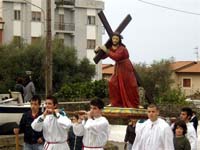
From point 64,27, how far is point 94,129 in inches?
1993

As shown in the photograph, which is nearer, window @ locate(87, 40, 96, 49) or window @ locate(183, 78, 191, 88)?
window @ locate(87, 40, 96, 49)

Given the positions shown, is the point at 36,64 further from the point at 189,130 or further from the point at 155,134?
the point at 155,134

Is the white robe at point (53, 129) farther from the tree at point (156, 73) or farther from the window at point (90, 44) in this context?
the window at point (90, 44)

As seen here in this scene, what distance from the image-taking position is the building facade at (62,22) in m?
56.2

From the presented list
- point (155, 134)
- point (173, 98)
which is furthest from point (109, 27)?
point (173, 98)

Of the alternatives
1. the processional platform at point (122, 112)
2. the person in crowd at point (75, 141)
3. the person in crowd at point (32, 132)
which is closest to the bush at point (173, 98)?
the processional platform at point (122, 112)

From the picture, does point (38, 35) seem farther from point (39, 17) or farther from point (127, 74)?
point (127, 74)

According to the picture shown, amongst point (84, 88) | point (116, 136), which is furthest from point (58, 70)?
point (116, 136)

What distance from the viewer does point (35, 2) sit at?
186 feet

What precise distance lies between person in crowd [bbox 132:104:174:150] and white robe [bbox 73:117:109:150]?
0.65m

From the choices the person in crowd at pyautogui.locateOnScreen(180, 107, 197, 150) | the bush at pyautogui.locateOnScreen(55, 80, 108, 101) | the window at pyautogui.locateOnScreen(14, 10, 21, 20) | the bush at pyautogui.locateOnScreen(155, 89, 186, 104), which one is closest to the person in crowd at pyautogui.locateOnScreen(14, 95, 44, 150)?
the person in crowd at pyautogui.locateOnScreen(180, 107, 197, 150)

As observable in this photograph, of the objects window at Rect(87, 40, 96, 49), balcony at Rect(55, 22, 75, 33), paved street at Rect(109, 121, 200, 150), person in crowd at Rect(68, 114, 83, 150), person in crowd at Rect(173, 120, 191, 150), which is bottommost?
paved street at Rect(109, 121, 200, 150)

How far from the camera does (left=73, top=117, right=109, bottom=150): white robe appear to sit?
9.80 metres

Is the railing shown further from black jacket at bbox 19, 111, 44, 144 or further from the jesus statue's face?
black jacket at bbox 19, 111, 44, 144
